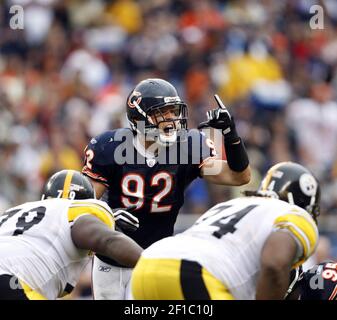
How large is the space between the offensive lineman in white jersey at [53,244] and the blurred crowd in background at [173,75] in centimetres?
529

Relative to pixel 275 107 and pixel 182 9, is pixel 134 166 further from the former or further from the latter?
pixel 182 9

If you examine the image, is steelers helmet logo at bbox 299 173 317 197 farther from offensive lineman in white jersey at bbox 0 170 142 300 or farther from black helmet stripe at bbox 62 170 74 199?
black helmet stripe at bbox 62 170 74 199

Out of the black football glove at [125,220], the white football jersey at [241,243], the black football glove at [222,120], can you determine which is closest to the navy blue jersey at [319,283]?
the white football jersey at [241,243]

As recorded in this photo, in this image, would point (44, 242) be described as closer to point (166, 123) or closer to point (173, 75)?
point (166, 123)

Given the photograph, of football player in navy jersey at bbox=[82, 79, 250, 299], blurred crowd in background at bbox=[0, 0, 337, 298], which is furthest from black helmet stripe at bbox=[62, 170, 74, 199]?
blurred crowd in background at bbox=[0, 0, 337, 298]

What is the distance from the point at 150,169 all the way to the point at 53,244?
1.38m

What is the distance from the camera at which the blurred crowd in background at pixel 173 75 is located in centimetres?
1163

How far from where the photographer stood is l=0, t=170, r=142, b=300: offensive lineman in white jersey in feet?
17.3

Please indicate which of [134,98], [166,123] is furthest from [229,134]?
[134,98]

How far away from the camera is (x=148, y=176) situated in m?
6.62

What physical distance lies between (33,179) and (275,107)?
3435 mm

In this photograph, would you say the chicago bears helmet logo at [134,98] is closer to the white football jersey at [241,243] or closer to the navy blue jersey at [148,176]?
the navy blue jersey at [148,176]

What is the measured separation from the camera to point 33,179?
37.6 ft

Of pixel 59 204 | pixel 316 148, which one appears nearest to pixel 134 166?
pixel 59 204
